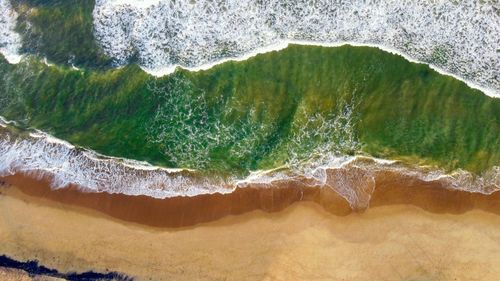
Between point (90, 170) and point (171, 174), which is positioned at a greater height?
point (171, 174)

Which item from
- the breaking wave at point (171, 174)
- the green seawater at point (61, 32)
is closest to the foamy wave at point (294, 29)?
the green seawater at point (61, 32)

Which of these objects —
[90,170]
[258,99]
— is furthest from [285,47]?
[90,170]

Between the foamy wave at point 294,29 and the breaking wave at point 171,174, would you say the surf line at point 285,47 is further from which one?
the breaking wave at point 171,174

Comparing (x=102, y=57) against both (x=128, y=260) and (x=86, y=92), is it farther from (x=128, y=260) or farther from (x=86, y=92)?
(x=128, y=260)

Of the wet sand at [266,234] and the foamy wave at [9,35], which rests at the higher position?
the foamy wave at [9,35]

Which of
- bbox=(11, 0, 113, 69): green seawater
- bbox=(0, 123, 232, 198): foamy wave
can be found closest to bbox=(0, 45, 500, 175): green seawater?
bbox=(0, 123, 232, 198): foamy wave

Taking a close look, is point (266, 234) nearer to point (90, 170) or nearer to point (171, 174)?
point (171, 174)

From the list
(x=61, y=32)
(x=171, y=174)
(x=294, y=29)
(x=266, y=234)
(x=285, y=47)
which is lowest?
(x=266, y=234)
